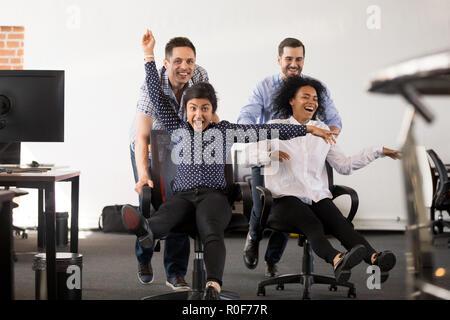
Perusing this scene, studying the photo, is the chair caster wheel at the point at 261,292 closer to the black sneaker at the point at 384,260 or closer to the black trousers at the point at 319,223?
the black trousers at the point at 319,223

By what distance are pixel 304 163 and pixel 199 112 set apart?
644 millimetres

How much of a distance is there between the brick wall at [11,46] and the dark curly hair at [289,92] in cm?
351

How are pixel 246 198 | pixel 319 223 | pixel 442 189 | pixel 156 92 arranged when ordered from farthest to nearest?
pixel 442 189 < pixel 156 92 < pixel 319 223 < pixel 246 198

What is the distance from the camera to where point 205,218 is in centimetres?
237

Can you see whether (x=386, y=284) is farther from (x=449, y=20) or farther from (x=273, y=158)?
(x=449, y=20)

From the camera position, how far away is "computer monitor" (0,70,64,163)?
8.51 ft

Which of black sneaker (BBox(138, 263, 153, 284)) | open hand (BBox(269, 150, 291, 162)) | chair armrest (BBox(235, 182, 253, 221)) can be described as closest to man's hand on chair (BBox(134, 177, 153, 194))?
chair armrest (BBox(235, 182, 253, 221))

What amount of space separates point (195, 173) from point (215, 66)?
3122 millimetres

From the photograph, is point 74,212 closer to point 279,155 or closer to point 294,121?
point 279,155

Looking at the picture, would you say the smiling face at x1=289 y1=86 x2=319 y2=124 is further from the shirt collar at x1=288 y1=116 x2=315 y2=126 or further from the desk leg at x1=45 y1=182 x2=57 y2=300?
the desk leg at x1=45 y1=182 x2=57 y2=300

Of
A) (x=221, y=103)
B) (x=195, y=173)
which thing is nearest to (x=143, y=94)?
(x=195, y=173)

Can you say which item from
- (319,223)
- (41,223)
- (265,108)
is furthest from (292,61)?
(41,223)

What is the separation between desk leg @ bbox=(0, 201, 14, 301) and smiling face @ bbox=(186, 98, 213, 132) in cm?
93

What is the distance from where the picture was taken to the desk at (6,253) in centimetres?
200
